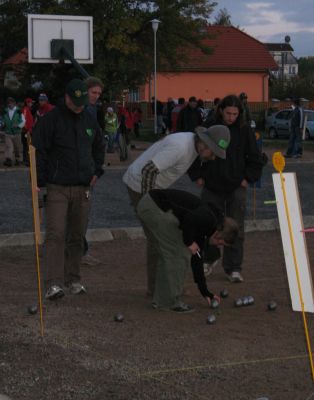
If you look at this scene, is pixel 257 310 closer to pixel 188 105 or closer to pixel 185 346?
pixel 185 346

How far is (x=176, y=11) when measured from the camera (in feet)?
141

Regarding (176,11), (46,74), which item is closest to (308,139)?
(176,11)

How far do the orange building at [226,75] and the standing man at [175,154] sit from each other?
53.4 m

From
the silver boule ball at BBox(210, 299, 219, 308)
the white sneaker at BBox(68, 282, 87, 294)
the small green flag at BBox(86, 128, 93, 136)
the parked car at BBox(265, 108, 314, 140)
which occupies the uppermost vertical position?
the small green flag at BBox(86, 128, 93, 136)

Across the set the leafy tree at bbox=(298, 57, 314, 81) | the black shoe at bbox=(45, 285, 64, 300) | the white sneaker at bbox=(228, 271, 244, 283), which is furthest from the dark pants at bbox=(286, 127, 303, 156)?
the leafy tree at bbox=(298, 57, 314, 81)

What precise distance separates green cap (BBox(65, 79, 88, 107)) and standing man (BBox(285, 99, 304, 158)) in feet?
51.6

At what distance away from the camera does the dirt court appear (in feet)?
15.4

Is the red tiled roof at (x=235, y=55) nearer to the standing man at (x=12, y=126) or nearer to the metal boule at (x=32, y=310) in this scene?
the standing man at (x=12, y=126)

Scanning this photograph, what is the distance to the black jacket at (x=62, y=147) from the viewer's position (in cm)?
688

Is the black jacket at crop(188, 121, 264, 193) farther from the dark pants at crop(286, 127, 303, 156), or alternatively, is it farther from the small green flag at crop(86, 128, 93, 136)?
the dark pants at crop(286, 127, 303, 156)

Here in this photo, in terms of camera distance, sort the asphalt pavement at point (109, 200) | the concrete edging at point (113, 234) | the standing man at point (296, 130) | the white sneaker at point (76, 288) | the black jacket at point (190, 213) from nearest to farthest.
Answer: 1. the black jacket at point (190, 213)
2. the white sneaker at point (76, 288)
3. the concrete edging at point (113, 234)
4. the asphalt pavement at point (109, 200)
5. the standing man at point (296, 130)

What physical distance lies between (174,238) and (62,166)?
3.89 ft

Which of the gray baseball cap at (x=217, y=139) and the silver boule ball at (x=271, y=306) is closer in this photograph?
the gray baseball cap at (x=217, y=139)

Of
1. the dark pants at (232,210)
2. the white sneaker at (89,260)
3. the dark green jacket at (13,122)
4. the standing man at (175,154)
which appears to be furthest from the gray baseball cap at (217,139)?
the dark green jacket at (13,122)
